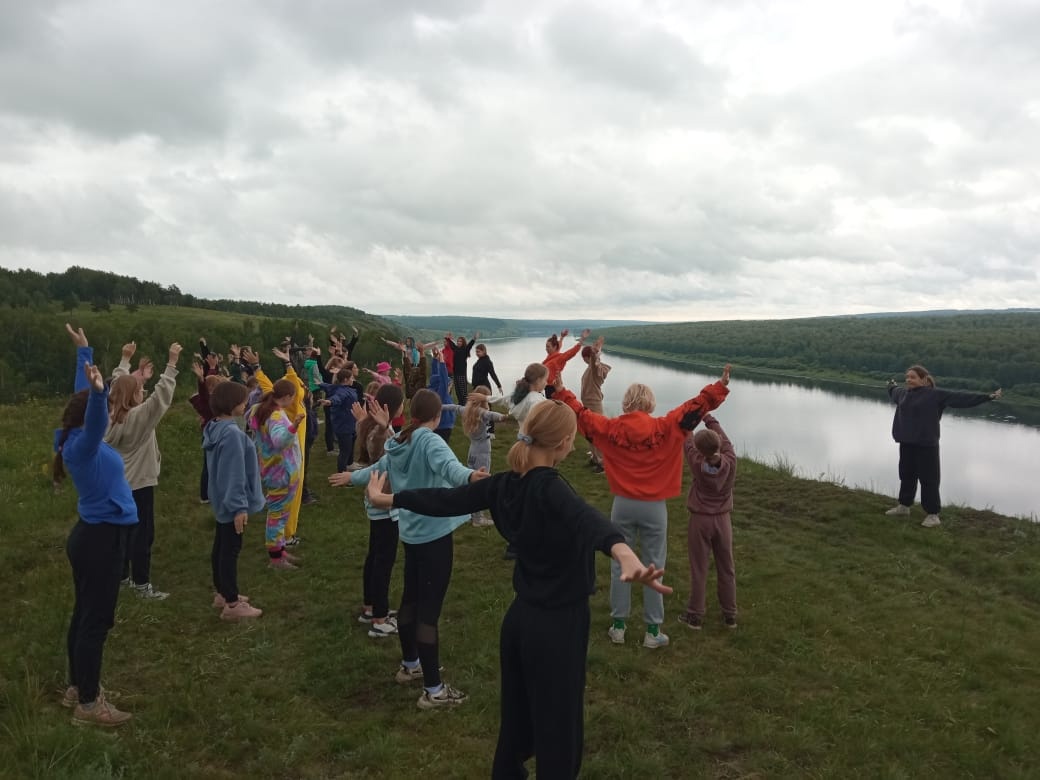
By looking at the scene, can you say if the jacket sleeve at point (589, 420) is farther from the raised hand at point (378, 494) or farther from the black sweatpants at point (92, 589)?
the black sweatpants at point (92, 589)

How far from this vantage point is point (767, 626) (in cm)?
575

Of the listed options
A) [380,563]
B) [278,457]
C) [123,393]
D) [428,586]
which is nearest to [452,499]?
[428,586]

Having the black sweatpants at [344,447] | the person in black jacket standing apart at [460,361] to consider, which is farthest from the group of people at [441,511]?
the person in black jacket standing apart at [460,361]

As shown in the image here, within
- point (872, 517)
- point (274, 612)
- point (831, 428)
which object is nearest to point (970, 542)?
point (872, 517)

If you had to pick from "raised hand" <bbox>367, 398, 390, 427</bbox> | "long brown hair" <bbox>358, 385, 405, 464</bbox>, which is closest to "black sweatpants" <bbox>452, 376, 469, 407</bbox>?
"long brown hair" <bbox>358, 385, 405, 464</bbox>

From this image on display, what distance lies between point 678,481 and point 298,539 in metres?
5.11

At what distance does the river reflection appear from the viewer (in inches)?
802

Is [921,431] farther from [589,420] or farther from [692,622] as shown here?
[589,420]

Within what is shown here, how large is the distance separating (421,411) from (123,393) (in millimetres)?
2829

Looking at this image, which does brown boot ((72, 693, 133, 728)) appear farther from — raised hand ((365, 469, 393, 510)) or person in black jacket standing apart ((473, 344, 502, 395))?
person in black jacket standing apart ((473, 344, 502, 395))

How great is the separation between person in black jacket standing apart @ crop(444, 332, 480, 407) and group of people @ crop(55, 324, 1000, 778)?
7.53m

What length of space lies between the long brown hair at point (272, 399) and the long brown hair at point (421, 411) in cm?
254

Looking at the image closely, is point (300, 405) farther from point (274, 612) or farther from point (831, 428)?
point (831, 428)

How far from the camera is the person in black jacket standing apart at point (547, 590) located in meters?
2.54
